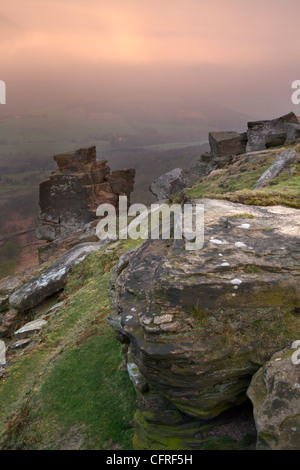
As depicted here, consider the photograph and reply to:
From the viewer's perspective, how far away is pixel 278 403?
4.05 metres

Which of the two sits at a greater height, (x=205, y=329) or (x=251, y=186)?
(x=251, y=186)

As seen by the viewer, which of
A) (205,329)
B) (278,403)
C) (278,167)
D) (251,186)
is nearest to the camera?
(278,403)

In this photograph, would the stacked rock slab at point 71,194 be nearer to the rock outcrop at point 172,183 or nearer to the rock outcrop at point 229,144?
the rock outcrop at point 172,183

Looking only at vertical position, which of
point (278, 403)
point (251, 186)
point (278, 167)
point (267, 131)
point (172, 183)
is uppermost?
point (267, 131)

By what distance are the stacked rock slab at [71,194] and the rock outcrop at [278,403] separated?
27689mm

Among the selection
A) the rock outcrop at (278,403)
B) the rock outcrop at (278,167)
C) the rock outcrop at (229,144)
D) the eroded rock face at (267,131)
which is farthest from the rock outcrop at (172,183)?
the rock outcrop at (278,403)

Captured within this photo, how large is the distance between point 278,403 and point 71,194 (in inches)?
1120

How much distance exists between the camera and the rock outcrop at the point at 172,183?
30344 mm

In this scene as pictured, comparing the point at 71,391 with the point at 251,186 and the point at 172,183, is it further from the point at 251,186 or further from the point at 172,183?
the point at 172,183

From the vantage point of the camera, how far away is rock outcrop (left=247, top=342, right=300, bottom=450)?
3822 millimetres

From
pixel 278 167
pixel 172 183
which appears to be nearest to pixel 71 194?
pixel 172 183

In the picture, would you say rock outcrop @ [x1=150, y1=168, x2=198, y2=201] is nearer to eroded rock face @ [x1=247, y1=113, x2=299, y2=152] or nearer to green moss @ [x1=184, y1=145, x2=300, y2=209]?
eroded rock face @ [x1=247, y1=113, x2=299, y2=152]

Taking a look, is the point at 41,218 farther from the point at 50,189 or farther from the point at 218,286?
the point at 218,286

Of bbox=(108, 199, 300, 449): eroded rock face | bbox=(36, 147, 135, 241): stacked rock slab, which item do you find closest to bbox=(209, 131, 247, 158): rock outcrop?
bbox=(36, 147, 135, 241): stacked rock slab
